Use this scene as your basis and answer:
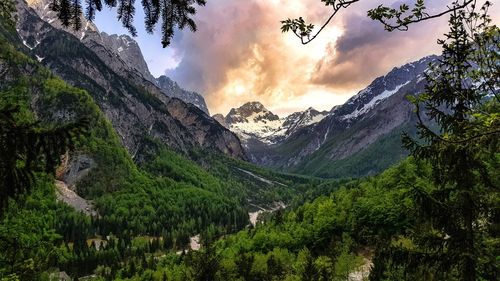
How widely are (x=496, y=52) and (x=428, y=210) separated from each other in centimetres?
1090

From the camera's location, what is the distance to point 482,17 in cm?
848

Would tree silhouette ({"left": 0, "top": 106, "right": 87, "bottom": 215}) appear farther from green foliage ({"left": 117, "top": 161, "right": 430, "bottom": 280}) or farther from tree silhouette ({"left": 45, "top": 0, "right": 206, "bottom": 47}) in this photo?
green foliage ({"left": 117, "top": 161, "right": 430, "bottom": 280})

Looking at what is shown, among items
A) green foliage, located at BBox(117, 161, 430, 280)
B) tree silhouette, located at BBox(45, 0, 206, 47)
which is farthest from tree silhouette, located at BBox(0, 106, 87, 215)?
green foliage, located at BBox(117, 161, 430, 280)

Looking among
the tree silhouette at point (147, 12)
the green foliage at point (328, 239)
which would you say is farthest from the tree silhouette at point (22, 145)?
the green foliage at point (328, 239)

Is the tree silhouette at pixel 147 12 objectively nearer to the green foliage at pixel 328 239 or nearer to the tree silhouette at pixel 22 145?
the tree silhouette at pixel 22 145

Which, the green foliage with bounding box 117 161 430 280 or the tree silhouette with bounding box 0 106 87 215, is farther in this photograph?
the green foliage with bounding box 117 161 430 280

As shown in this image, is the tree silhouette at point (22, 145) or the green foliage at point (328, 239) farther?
the green foliage at point (328, 239)

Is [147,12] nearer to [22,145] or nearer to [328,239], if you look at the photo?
[22,145]

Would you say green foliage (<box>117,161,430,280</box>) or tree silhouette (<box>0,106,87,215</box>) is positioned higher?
green foliage (<box>117,161,430,280</box>)

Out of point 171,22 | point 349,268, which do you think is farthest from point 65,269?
point 171,22

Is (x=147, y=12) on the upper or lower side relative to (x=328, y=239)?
lower

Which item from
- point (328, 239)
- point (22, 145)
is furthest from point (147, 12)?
point (328, 239)

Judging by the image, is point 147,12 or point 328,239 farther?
point 328,239

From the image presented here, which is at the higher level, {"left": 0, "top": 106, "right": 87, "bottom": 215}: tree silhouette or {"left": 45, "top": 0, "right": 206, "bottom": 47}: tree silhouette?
{"left": 45, "top": 0, "right": 206, "bottom": 47}: tree silhouette
